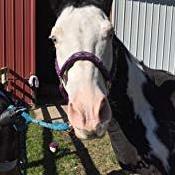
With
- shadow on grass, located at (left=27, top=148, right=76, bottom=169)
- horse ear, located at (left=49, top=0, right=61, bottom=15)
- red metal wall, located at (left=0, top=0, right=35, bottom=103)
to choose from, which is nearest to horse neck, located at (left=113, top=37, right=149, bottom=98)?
horse ear, located at (left=49, top=0, right=61, bottom=15)

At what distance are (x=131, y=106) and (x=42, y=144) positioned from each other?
3.69 m

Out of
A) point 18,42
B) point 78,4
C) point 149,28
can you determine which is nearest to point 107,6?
point 78,4

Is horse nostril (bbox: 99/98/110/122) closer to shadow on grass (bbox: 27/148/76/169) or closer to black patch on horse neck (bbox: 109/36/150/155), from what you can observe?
black patch on horse neck (bbox: 109/36/150/155)

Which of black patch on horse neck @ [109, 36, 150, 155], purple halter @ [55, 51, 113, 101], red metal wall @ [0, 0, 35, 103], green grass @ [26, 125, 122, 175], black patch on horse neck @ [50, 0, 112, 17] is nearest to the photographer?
purple halter @ [55, 51, 113, 101]

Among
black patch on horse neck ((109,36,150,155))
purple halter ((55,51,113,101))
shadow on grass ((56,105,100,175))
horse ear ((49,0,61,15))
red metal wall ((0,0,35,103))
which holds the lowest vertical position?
shadow on grass ((56,105,100,175))

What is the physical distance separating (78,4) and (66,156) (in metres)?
3.67

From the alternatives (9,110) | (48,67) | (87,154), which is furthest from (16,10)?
(9,110)

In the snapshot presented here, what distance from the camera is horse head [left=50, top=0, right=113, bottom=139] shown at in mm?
2359

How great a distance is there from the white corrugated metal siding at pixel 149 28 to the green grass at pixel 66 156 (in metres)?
2.94

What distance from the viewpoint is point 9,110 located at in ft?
11.8

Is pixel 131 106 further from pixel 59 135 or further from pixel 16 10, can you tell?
pixel 16 10

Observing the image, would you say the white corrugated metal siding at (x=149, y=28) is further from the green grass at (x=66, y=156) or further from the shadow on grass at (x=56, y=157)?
the shadow on grass at (x=56, y=157)

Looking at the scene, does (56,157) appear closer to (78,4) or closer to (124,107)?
(124,107)

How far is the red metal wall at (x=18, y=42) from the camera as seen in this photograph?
8.55m
